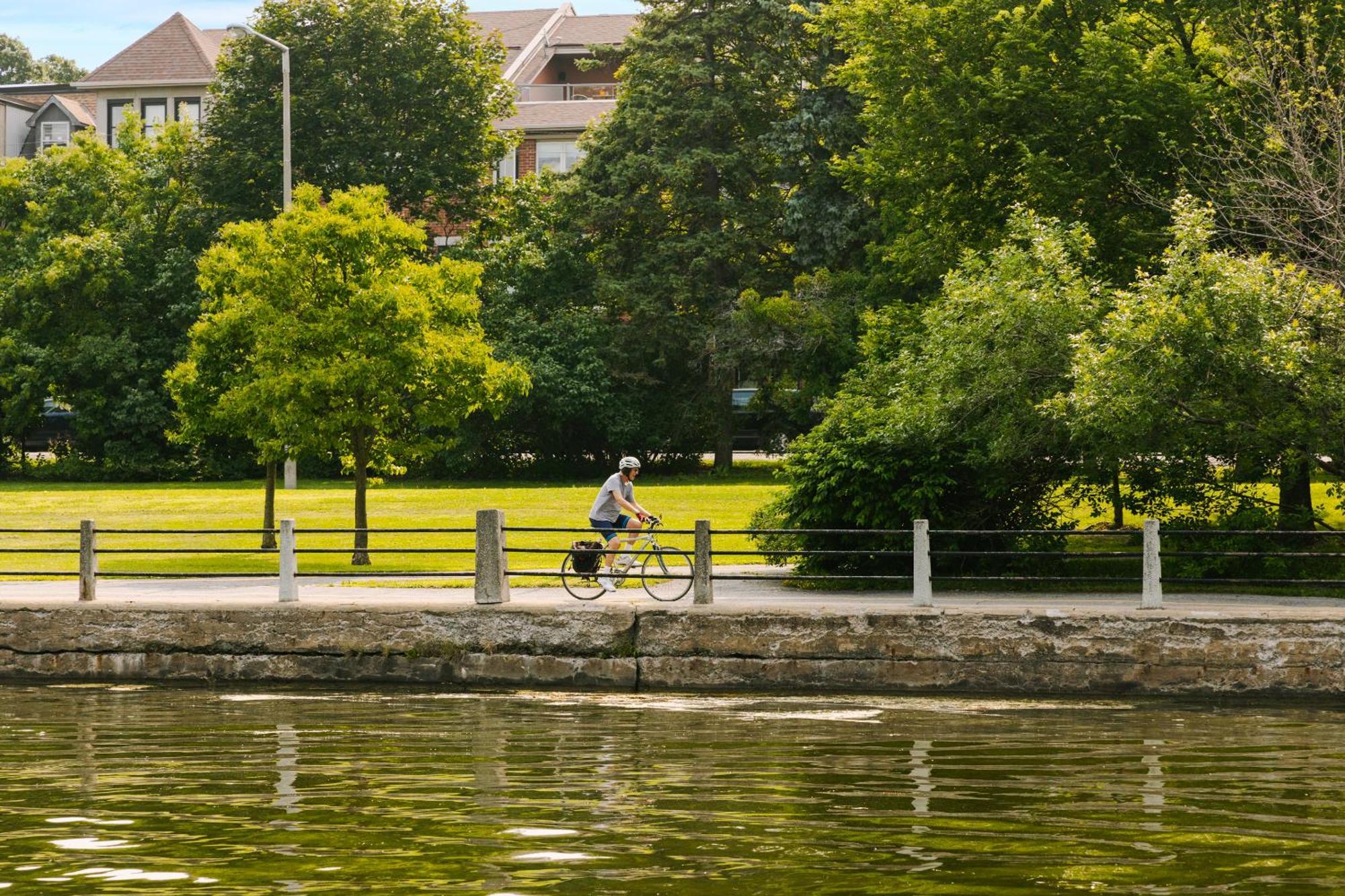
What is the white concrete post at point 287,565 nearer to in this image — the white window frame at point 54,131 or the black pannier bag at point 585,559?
the black pannier bag at point 585,559

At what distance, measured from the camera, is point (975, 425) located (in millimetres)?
20375

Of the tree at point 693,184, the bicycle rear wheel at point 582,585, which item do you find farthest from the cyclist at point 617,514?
the tree at point 693,184

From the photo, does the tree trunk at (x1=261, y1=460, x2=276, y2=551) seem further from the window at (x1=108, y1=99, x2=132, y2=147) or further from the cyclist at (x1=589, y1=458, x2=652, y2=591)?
the window at (x1=108, y1=99, x2=132, y2=147)

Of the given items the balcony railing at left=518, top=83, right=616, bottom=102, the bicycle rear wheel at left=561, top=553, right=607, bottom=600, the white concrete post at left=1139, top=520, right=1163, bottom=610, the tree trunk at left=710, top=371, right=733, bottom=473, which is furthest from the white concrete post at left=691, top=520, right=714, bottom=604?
the balcony railing at left=518, top=83, right=616, bottom=102

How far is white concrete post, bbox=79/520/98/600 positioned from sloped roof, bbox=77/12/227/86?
2509 inches

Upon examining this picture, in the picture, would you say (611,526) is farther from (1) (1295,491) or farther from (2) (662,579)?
(1) (1295,491)

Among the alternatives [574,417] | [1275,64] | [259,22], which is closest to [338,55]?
[259,22]

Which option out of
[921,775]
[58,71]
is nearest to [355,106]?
[921,775]

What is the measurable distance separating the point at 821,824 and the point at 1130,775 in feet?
9.16

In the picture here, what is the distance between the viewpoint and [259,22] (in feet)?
176

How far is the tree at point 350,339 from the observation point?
2362cm

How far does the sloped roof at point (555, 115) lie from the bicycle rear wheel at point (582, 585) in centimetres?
5586

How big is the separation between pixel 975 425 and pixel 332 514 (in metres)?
18.5

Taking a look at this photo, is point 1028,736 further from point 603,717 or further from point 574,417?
point 574,417
